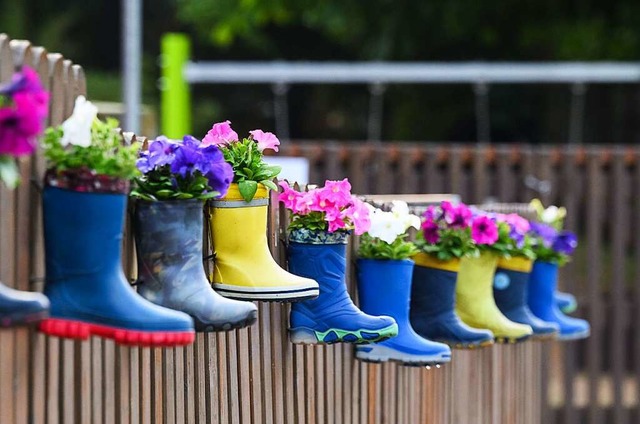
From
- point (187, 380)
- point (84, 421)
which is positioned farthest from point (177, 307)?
point (187, 380)

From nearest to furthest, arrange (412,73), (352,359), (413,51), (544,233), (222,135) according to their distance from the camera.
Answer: (222,135)
(352,359)
(544,233)
(412,73)
(413,51)

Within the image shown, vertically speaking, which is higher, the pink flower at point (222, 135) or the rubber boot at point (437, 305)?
the pink flower at point (222, 135)

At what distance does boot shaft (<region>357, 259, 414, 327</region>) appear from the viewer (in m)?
3.86

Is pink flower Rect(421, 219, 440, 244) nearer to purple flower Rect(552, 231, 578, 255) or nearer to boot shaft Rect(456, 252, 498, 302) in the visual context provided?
boot shaft Rect(456, 252, 498, 302)

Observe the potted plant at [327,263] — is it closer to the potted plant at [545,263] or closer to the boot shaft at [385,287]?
the boot shaft at [385,287]

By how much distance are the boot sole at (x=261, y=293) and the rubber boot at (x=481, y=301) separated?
59.8 inches

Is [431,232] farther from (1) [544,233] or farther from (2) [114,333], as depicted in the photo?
(2) [114,333]

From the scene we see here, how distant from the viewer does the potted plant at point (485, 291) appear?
4496 mm

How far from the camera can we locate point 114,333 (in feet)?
7.72

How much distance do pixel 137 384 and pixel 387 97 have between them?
43.2ft

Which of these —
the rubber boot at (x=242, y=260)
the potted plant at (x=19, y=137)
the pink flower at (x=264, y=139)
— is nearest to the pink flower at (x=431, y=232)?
the pink flower at (x=264, y=139)

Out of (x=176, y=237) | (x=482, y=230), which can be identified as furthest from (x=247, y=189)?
(x=482, y=230)

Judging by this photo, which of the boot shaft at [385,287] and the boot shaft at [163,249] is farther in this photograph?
the boot shaft at [385,287]

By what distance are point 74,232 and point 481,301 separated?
240 cm
